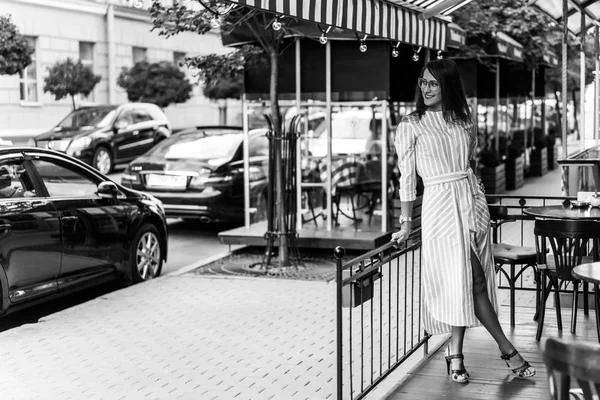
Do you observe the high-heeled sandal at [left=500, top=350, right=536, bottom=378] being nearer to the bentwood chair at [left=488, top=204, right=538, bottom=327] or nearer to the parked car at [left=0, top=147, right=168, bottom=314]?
the bentwood chair at [left=488, top=204, right=538, bottom=327]

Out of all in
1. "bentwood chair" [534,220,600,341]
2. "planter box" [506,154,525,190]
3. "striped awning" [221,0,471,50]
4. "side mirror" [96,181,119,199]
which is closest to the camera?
"bentwood chair" [534,220,600,341]

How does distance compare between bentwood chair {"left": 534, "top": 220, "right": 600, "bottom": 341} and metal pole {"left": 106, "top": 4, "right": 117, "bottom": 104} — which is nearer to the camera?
bentwood chair {"left": 534, "top": 220, "right": 600, "bottom": 341}

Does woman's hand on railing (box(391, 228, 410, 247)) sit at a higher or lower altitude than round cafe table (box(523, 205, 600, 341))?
lower

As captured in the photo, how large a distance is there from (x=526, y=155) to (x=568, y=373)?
22.1m

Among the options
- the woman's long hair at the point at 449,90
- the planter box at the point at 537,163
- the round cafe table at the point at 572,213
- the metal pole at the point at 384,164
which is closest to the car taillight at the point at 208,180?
the metal pole at the point at 384,164

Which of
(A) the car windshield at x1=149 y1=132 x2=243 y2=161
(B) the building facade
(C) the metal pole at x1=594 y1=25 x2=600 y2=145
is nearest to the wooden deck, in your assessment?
(C) the metal pole at x1=594 y1=25 x2=600 y2=145

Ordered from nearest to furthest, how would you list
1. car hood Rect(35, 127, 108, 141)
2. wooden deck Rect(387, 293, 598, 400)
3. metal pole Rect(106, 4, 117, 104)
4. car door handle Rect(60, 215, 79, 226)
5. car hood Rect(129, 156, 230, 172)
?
1. wooden deck Rect(387, 293, 598, 400)
2. car door handle Rect(60, 215, 79, 226)
3. car hood Rect(129, 156, 230, 172)
4. car hood Rect(35, 127, 108, 141)
5. metal pole Rect(106, 4, 117, 104)

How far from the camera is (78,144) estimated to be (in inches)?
925

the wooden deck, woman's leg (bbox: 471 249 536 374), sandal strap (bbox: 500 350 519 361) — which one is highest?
woman's leg (bbox: 471 249 536 374)

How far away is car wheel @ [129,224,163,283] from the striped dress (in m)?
4.95

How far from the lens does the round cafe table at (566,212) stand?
258 inches

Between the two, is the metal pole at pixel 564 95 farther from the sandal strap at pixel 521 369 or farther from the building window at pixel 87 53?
the building window at pixel 87 53

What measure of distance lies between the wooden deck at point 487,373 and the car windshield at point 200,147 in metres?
7.06

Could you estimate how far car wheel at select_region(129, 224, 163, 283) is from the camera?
33.3ft
